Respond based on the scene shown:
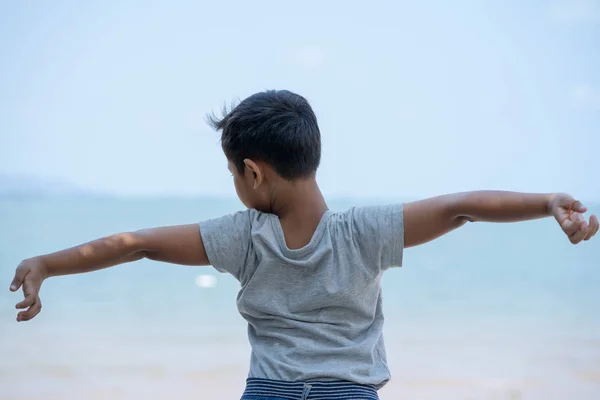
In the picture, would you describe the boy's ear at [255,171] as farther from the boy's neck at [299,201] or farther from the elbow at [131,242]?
the elbow at [131,242]

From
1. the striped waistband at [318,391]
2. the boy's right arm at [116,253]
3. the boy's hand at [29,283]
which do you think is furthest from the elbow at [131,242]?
the striped waistband at [318,391]

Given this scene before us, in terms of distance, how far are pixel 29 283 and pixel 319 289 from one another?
442 mm

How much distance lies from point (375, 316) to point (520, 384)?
2379 mm

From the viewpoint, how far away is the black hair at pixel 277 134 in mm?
1422

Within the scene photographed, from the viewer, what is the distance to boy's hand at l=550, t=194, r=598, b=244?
1224 millimetres

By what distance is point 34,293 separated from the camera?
53.0 inches

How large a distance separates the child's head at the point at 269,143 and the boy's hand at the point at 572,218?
0.39 m

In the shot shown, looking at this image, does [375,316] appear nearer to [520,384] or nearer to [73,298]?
[520,384]

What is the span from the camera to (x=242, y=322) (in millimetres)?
4469

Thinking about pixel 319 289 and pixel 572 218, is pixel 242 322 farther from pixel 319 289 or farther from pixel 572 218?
pixel 572 218

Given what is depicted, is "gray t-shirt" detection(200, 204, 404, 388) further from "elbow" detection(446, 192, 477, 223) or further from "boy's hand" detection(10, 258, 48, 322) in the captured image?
"boy's hand" detection(10, 258, 48, 322)

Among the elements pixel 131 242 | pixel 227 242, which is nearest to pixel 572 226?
pixel 227 242

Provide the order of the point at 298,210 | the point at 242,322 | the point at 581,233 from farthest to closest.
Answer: the point at 242,322 < the point at 298,210 < the point at 581,233

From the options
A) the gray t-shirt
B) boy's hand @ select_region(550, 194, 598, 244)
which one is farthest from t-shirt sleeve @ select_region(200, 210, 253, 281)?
boy's hand @ select_region(550, 194, 598, 244)
